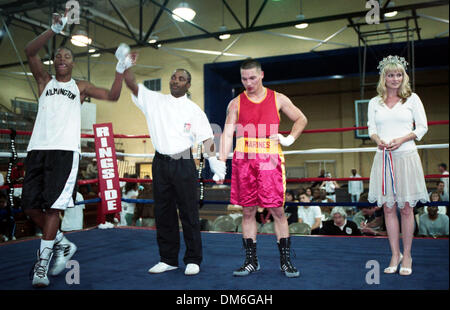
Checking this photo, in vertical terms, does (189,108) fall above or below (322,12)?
below

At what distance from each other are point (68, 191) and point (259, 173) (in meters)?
1.02

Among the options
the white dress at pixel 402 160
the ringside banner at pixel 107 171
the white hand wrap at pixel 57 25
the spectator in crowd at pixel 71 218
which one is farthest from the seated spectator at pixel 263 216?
the white hand wrap at pixel 57 25

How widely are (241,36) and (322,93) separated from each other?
4.51m

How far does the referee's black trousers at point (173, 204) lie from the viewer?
207 cm

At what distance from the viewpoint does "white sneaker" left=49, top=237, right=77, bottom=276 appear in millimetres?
1970

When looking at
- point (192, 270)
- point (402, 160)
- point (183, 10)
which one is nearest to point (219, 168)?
point (192, 270)

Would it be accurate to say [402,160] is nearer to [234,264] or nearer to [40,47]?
[234,264]

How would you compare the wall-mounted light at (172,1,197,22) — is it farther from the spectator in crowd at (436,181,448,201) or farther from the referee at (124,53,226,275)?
the spectator in crowd at (436,181,448,201)

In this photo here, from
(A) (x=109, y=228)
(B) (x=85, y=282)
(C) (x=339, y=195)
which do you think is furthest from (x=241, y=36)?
(B) (x=85, y=282)

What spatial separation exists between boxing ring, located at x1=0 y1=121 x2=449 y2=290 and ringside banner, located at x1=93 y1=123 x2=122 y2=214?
1.08 feet

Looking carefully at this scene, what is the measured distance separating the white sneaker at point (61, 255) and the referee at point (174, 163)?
20.2 inches

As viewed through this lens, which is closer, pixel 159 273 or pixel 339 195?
pixel 159 273
